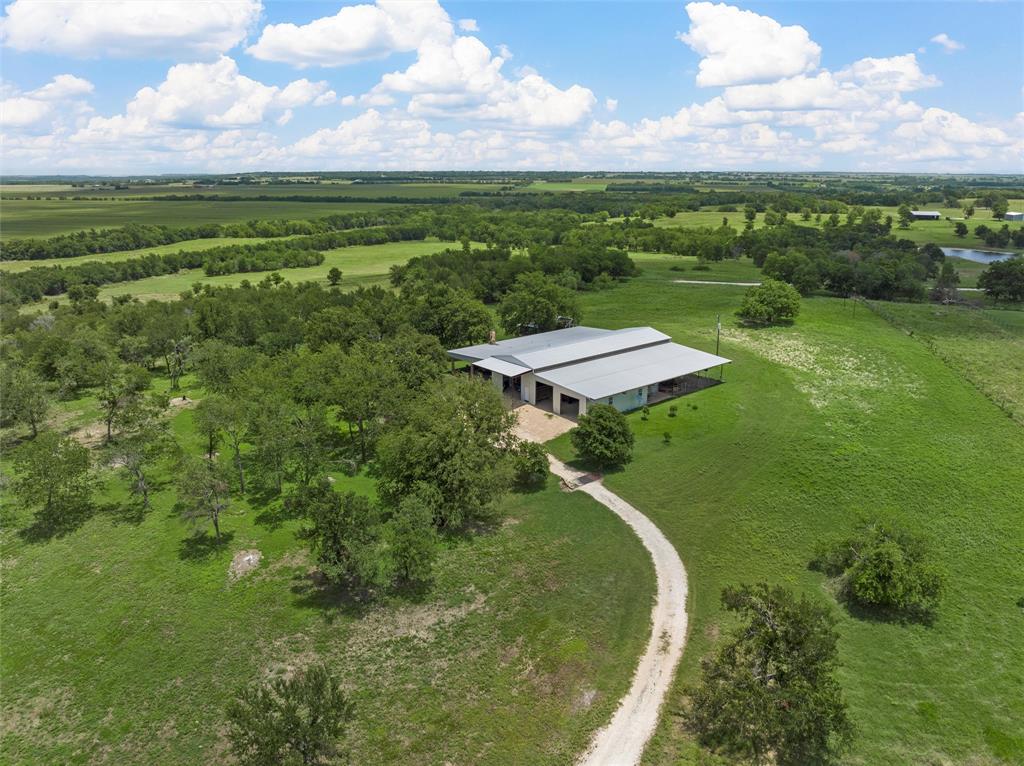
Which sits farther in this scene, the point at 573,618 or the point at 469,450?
the point at 469,450

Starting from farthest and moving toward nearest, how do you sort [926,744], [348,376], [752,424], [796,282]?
[796,282]
[752,424]
[348,376]
[926,744]

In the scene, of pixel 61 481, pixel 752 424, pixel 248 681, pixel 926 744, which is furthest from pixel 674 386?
pixel 61 481

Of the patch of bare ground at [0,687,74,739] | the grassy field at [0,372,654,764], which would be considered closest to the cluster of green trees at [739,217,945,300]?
the grassy field at [0,372,654,764]

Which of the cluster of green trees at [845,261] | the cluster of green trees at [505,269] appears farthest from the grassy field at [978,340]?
the cluster of green trees at [505,269]

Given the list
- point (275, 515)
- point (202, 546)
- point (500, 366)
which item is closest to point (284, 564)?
point (202, 546)

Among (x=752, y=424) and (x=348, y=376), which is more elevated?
(x=348, y=376)

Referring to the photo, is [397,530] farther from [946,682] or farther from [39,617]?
[946,682]

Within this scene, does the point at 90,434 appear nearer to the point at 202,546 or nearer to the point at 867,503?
the point at 202,546
